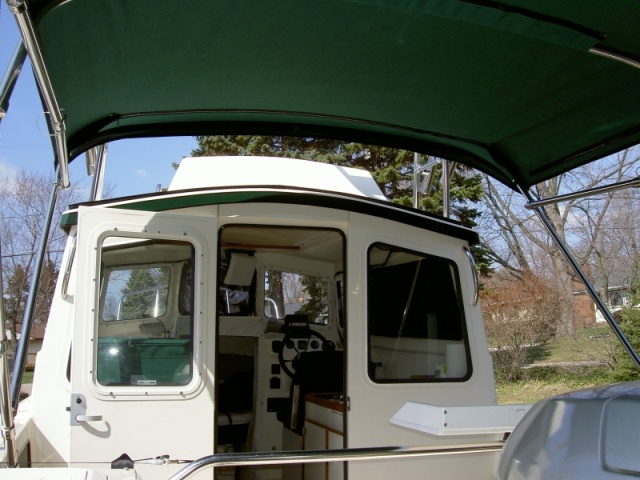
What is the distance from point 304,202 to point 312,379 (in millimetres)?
1776

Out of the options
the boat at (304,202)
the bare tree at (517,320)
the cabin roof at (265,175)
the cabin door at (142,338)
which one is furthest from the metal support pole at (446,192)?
the bare tree at (517,320)

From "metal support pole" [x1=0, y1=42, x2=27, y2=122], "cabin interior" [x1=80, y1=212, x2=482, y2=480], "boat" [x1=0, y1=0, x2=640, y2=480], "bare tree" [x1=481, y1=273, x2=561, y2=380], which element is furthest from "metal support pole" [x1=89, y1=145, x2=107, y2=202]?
"bare tree" [x1=481, y1=273, x2=561, y2=380]

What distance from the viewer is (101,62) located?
12.2 ft

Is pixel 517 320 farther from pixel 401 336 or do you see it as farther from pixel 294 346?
pixel 401 336

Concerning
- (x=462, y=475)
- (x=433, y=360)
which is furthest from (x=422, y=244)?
(x=462, y=475)

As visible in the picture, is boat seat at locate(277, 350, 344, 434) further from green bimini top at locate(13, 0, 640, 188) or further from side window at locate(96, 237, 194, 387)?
green bimini top at locate(13, 0, 640, 188)

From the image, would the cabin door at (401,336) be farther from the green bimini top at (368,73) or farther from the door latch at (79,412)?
the door latch at (79,412)

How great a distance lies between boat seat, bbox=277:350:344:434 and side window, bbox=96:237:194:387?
156 centimetres

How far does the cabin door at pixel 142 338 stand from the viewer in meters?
3.72

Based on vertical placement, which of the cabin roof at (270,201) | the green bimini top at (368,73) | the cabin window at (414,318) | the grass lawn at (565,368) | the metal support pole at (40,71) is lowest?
the grass lawn at (565,368)

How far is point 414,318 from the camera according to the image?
4.68 metres

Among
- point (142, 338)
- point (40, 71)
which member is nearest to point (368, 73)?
point (40, 71)

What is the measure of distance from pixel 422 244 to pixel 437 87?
1.07 metres

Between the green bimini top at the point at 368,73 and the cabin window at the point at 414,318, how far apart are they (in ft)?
2.97
